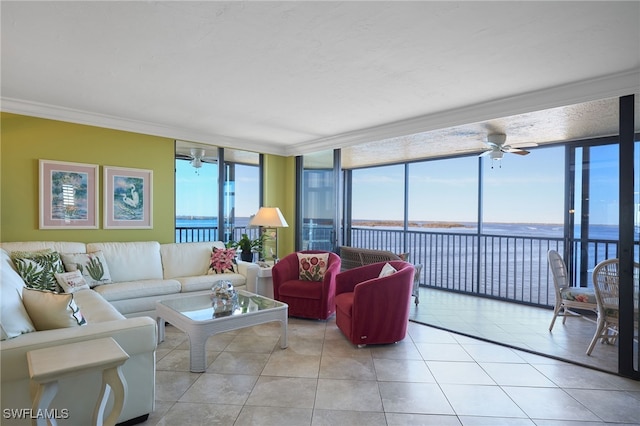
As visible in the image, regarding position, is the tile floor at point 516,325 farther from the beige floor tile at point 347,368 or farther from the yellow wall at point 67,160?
the yellow wall at point 67,160

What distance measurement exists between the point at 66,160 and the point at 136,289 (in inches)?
70.6

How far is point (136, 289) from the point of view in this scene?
151 inches

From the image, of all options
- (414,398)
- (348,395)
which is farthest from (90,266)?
(414,398)

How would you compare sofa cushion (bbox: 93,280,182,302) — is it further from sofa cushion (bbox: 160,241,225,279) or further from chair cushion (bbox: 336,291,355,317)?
chair cushion (bbox: 336,291,355,317)

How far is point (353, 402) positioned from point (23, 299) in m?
2.26

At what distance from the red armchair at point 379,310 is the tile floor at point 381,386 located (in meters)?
0.13

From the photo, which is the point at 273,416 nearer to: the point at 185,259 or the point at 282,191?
the point at 185,259

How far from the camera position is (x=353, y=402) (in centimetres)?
248

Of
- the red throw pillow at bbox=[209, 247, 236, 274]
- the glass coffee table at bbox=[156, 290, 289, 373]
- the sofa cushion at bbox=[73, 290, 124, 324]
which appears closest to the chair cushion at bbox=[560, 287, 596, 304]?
the glass coffee table at bbox=[156, 290, 289, 373]

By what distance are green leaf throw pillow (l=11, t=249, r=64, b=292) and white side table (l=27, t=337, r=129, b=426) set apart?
200 cm

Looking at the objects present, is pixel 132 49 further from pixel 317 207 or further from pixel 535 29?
pixel 317 207

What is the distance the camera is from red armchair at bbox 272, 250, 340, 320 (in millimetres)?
4340

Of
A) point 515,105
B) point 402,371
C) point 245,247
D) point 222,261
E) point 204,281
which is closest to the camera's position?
point 402,371

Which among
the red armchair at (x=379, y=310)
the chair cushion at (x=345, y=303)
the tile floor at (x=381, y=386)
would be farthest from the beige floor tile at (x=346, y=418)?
the chair cushion at (x=345, y=303)
